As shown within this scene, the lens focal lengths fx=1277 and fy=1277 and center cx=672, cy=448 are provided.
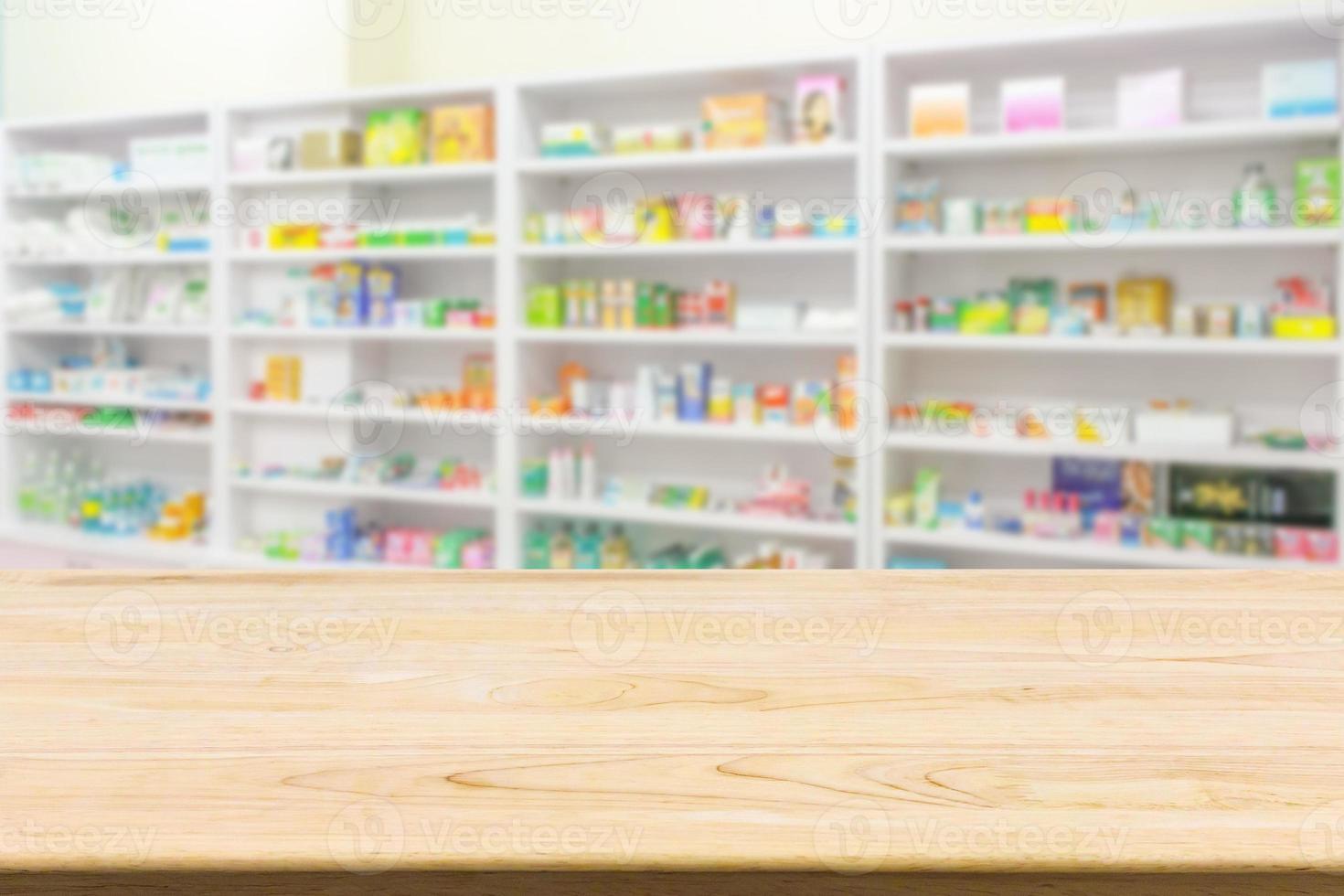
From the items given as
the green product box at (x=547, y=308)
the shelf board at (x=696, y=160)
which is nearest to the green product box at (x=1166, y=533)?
the shelf board at (x=696, y=160)

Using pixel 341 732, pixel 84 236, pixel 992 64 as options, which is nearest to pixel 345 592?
pixel 341 732

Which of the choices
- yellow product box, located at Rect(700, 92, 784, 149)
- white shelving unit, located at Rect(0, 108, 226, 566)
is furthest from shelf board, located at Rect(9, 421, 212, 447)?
yellow product box, located at Rect(700, 92, 784, 149)

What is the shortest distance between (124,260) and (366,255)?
1.23 metres

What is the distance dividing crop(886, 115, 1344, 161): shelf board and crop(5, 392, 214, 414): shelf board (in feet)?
9.79

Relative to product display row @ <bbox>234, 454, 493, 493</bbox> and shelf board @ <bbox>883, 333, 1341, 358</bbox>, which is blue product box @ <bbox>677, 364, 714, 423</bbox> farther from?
product display row @ <bbox>234, 454, 493, 493</bbox>

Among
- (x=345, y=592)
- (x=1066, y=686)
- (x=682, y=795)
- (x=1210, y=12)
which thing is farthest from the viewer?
(x=1210, y=12)

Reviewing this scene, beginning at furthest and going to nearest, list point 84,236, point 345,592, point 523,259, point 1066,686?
point 84,236
point 523,259
point 345,592
point 1066,686

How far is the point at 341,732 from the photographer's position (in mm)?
552

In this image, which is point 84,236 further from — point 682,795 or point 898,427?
point 682,795

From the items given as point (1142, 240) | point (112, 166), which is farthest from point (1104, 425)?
point (112, 166)

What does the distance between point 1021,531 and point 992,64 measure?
1.46 meters

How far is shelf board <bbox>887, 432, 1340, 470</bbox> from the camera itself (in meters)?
3.48

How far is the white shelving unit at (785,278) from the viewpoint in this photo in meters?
3.72

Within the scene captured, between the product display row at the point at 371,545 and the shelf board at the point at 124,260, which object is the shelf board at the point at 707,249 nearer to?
the product display row at the point at 371,545
